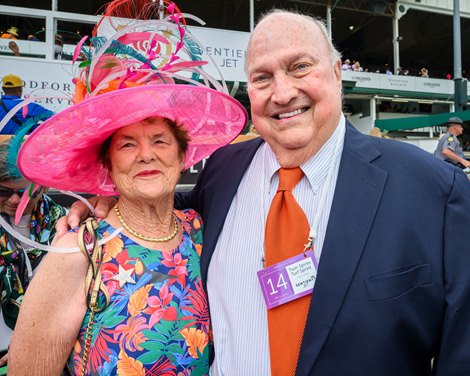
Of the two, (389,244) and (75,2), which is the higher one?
(75,2)

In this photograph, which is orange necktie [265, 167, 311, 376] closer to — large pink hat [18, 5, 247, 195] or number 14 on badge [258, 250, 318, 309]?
number 14 on badge [258, 250, 318, 309]

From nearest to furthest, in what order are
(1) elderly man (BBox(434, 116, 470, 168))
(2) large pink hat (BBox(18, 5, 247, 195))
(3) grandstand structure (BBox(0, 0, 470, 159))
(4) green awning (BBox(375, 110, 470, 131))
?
(2) large pink hat (BBox(18, 5, 247, 195))
(1) elderly man (BBox(434, 116, 470, 168))
(3) grandstand structure (BBox(0, 0, 470, 159))
(4) green awning (BBox(375, 110, 470, 131))

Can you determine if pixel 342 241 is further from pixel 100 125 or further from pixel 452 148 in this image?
pixel 452 148

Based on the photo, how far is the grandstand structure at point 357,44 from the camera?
9648mm

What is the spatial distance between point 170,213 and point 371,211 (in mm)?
791

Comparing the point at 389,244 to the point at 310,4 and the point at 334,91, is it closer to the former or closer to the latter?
the point at 334,91

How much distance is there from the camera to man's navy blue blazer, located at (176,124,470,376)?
1.19m

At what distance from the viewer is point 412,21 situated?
21391 millimetres

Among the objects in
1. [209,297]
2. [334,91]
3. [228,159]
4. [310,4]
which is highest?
[310,4]

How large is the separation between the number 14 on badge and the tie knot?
0.28 metres

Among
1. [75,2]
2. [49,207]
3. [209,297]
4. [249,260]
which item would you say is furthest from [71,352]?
[75,2]

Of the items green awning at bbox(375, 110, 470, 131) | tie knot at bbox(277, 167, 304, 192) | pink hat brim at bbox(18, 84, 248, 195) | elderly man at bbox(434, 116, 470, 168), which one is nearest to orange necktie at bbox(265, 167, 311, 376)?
tie knot at bbox(277, 167, 304, 192)

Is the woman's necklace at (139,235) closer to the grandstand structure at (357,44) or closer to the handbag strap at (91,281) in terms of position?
the handbag strap at (91,281)

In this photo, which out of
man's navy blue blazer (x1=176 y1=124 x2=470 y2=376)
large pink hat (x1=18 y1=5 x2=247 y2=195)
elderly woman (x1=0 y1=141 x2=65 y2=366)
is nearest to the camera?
man's navy blue blazer (x1=176 y1=124 x2=470 y2=376)
